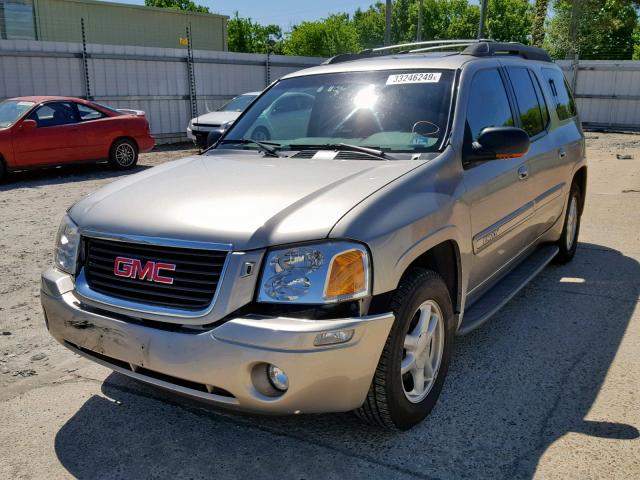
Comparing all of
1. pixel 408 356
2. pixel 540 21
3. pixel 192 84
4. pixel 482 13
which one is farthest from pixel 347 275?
pixel 540 21

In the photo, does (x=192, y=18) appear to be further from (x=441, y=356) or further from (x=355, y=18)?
(x=355, y=18)

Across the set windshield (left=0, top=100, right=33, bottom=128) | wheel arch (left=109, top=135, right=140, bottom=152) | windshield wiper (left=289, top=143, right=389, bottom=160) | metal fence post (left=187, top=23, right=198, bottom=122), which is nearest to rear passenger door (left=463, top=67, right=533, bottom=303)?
windshield wiper (left=289, top=143, right=389, bottom=160)

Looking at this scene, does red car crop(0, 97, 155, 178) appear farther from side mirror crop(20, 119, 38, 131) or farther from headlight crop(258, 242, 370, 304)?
headlight crop(258, 242, 370, 304)

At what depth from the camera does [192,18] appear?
37438 mm

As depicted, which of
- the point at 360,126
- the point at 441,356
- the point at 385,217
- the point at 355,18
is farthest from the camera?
the point at 355,18

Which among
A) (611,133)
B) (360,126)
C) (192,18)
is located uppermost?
(192,18)

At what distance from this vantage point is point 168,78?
1848cm

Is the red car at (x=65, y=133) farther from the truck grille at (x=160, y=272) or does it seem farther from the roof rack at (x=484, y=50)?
the truck grille at (x=160, y=272)

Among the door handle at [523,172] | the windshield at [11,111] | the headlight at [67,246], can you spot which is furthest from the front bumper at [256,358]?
the windshield at [11,111]

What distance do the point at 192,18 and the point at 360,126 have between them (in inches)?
1441

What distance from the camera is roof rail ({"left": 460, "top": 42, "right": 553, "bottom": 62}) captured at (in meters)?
4.32

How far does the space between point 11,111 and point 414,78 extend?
957cm

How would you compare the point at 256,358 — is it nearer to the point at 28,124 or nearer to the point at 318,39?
the point at 28,124

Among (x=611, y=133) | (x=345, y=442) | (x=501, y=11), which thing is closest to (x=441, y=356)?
(x=345, y=442)
